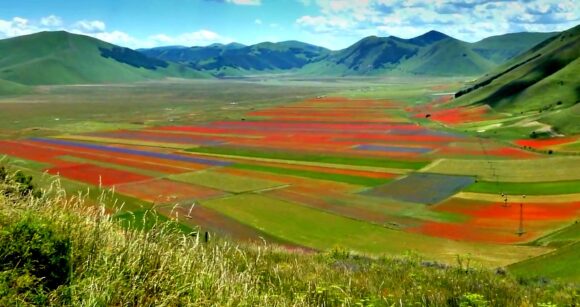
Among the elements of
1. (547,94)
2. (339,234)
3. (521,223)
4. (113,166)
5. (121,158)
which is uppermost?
(547,94)

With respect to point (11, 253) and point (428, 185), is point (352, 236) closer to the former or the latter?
point (428, 185)

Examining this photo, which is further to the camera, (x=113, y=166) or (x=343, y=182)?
(x=113, y=166)

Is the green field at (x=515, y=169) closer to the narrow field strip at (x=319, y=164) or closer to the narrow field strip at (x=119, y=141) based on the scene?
the narrow field strip at (x=319, y=164)

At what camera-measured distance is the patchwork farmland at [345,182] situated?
52188mm

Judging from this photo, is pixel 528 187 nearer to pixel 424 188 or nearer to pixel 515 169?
pixel 515 169

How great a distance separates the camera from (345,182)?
78750 mm

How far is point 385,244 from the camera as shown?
4897 centimetres

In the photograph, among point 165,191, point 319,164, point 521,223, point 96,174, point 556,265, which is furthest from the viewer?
point 319,164

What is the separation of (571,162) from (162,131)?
10619 centimetres

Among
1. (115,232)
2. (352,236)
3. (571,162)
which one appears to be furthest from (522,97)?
(115,232)

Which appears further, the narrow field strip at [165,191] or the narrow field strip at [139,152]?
the narrow field strip at [139,152]

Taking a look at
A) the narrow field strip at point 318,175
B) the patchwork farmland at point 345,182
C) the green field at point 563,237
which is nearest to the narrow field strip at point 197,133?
the patchwork farmland at point 345,182

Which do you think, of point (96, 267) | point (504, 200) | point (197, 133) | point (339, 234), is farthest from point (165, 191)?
point (197, 133)

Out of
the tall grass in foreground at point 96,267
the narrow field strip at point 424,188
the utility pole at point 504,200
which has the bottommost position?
the narrow field strip at point 424,188
